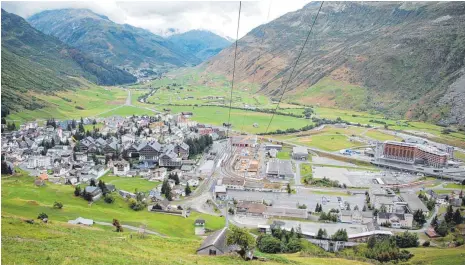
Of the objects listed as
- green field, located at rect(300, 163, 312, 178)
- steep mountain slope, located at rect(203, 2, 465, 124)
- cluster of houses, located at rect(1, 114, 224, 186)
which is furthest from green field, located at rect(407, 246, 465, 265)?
steep mountain slope, located at rect(203, 2, 465, 124)

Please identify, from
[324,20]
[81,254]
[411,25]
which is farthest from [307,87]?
[81,254]

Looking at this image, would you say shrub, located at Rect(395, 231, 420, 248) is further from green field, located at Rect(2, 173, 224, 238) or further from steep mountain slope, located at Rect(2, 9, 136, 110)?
steep mountain slope, located at Rect(2, 9, 136, 110)

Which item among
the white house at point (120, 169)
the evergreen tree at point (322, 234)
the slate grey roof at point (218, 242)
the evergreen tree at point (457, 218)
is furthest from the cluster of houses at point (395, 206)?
the white house at point (120, 169)

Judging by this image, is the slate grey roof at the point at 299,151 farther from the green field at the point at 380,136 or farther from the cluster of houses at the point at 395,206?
the green field at the point at 380,136

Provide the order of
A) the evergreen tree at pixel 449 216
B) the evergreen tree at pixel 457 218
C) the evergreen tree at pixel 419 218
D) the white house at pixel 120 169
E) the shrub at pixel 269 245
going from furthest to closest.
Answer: the white house at pixel 120 169
the evergreen tree at pixel 419 218
the evergreen tree at pixel 449 216
the evergreen tree at pixel 457 218
the shrub at pixel 269 245

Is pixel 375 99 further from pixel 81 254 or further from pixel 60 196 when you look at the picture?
pixel 81 254
